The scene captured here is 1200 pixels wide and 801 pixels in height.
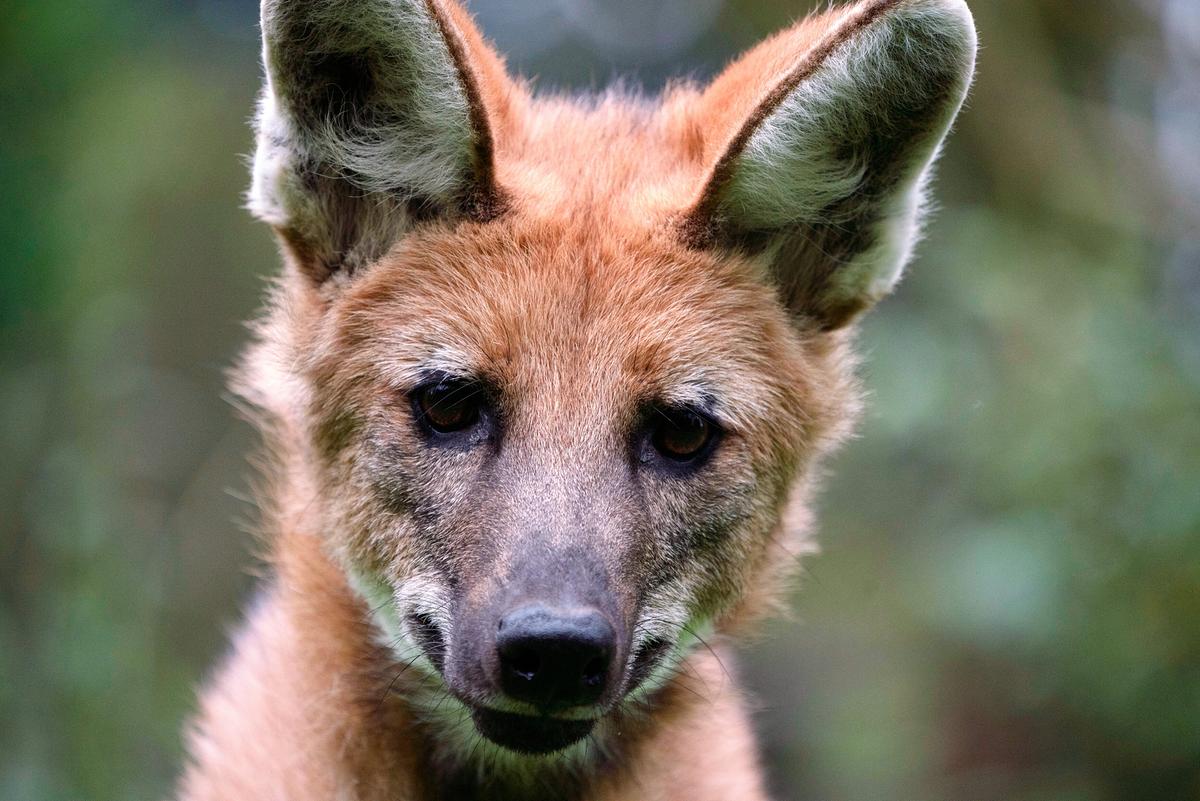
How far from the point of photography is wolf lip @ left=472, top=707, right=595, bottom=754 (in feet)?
8.62

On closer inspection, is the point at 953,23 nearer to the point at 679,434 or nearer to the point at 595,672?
the point at 679,434

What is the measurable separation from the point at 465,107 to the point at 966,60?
48.1 inches

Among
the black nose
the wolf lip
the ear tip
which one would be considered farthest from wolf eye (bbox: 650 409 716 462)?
the ear tip

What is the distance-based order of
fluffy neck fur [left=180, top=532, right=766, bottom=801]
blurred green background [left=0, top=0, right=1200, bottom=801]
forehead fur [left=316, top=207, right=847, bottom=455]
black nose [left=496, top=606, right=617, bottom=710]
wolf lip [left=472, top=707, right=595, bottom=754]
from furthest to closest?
blurred green background [left=0, top=0, right=1200, bottom=801] → fluffy neck fur [left=180, top=532, right=766, bottom=801] → forehead fur [left=316, top=207, right=847, bottom=455] → wolf lip [left=472, top=707, right=595, bottom=754] → black nose [left=496, top=606, right=617, bottom=710]

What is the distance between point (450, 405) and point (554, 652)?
70cm

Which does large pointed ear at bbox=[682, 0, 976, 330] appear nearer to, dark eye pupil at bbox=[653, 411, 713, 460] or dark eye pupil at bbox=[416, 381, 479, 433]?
dark eye pupil at bbox=[653, 411, 713, 460]

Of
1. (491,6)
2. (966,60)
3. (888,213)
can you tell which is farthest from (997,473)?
(491,6)

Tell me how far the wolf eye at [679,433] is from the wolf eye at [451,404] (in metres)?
0.44

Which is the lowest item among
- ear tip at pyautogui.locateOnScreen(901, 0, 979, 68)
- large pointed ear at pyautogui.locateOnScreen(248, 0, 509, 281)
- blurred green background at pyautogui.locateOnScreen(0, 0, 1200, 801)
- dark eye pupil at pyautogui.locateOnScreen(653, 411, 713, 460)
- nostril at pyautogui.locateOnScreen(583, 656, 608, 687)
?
blurred green background at pyautogui.locateOnScreen(0, 0, 1200, 801)

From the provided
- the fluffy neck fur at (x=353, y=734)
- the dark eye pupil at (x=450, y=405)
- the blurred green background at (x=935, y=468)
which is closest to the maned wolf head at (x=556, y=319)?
the dark eye pupil at (x=450, y=405)

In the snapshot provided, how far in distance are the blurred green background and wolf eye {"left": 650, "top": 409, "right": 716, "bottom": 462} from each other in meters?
0.93

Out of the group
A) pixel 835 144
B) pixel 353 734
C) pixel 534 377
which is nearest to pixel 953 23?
pixel 835 144

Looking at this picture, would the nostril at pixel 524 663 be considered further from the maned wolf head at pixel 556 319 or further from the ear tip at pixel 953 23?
the ear tip at pixel 953 23

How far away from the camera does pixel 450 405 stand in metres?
2.80
